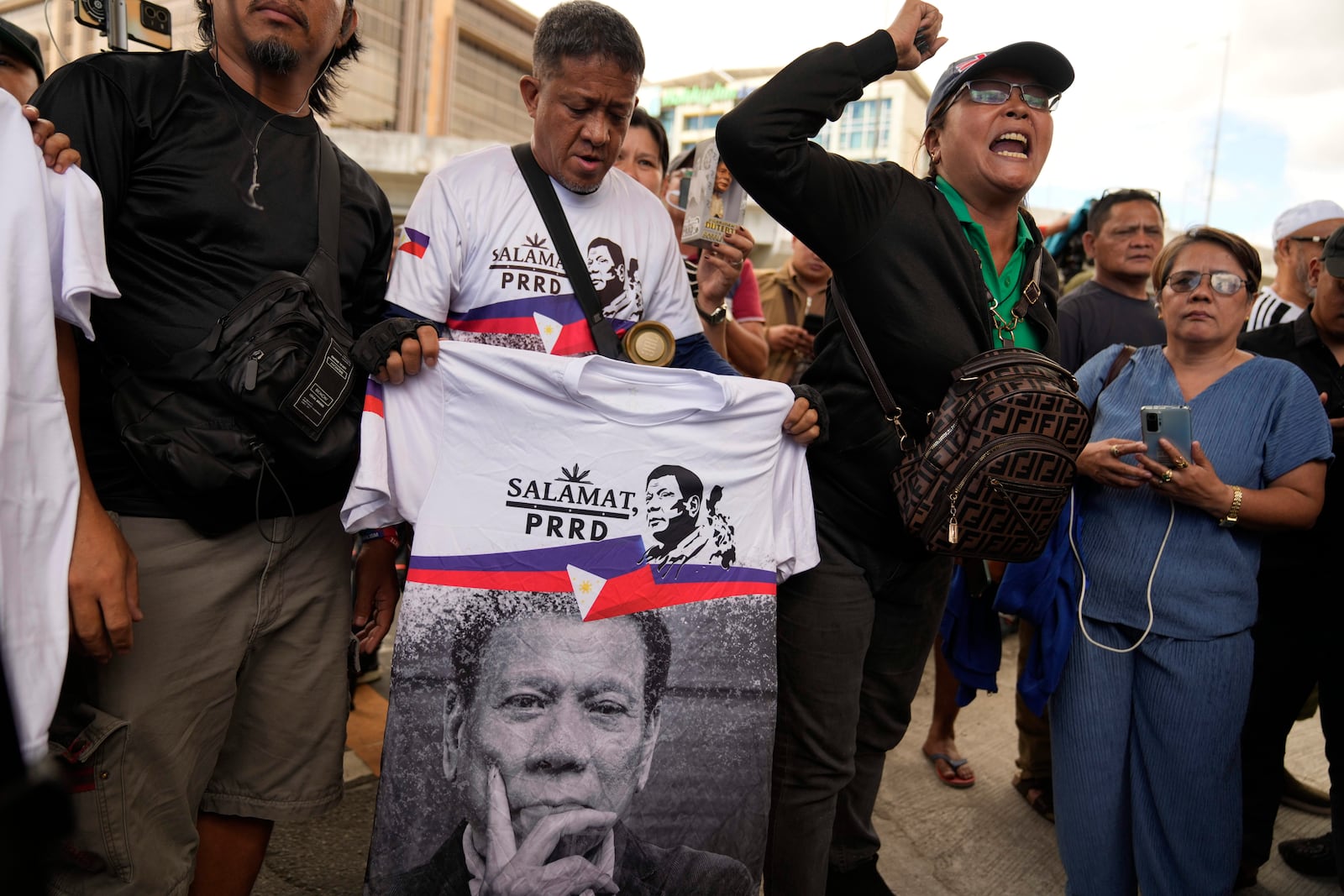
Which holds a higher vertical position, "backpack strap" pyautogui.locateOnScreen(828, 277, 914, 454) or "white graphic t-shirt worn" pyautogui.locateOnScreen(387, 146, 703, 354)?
"white graphic t-shirt worn" pyautogui.locateOnScreen(387, 146, 703, 354)

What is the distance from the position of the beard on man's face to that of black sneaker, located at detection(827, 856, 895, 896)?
2.61m

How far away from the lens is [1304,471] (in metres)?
2.60

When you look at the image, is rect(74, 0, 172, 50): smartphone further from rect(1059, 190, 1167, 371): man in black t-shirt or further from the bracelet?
rect(1059, 190, 1167, 371): man in black t-shirt

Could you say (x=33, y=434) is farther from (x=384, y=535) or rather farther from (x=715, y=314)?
(x=715, y=314)

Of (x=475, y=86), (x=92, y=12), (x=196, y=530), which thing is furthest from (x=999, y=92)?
(x=475, y=86)

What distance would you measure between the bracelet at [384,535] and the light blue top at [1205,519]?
198 cm

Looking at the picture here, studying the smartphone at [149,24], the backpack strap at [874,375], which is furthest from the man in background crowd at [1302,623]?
the smartphone at [149,24]

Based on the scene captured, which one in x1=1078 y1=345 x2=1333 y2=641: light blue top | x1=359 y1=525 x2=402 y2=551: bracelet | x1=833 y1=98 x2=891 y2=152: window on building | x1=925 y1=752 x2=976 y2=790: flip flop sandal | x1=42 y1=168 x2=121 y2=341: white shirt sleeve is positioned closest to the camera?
x1=42 y1=168 x2=121 y2=341: white shirt sleeve

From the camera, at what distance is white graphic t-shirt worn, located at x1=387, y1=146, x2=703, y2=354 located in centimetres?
211

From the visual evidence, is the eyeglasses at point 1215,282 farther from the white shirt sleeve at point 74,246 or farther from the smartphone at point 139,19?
the smartphone at point 139,19

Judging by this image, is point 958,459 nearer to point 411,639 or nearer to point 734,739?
point 734,739

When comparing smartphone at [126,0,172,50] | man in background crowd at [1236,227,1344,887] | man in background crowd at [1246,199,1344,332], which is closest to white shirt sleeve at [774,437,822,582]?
man in background crowd at [1236,227,1344,887]

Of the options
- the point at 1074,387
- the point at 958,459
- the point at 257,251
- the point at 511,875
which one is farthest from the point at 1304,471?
the point at 257,251

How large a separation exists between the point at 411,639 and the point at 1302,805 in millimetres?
4003
